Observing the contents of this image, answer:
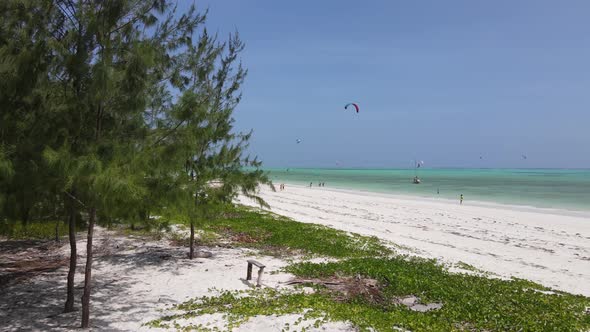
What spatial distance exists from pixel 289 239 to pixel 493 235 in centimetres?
1533

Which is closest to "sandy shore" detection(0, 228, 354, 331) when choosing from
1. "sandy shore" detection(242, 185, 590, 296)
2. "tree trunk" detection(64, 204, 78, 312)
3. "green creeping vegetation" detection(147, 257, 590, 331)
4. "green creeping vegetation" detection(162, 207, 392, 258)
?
"tree trunk" detection(64, 204, 78, 312)

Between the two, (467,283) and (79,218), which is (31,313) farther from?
(467,283)

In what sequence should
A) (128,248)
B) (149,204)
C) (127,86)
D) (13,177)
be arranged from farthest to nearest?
(128,248)
(149,204)
(127,86)
(13,177)

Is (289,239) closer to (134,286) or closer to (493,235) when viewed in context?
(134,286)

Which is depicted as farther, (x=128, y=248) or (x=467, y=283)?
(x=128, y=248)

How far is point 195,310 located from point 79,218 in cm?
359

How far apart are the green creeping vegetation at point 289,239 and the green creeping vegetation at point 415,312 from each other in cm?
412

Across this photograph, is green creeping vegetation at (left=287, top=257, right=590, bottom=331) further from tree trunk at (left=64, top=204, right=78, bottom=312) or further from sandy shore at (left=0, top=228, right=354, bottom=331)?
tree trunk at (left=64, top=204, right=78, bottom=312)

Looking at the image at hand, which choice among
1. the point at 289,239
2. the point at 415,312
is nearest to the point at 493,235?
the point at 289,239

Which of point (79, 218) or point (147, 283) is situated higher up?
point (79, 218)

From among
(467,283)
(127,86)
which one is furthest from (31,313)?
(467,283)

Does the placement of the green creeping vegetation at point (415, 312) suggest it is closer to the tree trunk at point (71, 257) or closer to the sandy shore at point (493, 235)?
the tree trunk at point (71, 257)

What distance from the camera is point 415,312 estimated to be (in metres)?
9.35

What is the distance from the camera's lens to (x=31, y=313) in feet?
30.1
